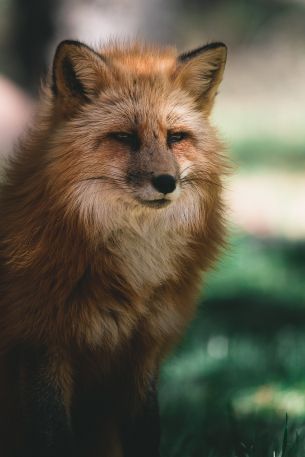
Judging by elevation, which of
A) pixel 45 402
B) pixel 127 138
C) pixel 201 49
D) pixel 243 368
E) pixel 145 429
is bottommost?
pixel 243 368

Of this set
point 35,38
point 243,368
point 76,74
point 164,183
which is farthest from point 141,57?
point 35,38

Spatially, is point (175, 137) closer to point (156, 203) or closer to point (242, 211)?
point (156, 203)

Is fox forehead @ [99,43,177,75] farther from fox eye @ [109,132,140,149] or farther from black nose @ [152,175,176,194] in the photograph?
black nose @ [152,175,176,194]

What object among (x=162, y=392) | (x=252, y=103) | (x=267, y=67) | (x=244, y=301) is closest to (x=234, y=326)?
(x=244, y=301)

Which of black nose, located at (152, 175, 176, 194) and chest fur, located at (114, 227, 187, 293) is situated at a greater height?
black nose, located at (152, 175, 176, 194)

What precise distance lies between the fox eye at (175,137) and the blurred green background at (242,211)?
37 centimetres

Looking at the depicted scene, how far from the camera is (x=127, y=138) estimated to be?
3.93m

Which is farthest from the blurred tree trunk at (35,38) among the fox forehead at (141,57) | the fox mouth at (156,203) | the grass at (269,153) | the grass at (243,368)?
the fox mouth at (156,203)

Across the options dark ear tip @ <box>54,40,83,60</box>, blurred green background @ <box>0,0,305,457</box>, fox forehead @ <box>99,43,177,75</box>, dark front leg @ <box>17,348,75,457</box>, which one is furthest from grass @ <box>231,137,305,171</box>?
dark front leg @ <box>17,348,75,457</box>

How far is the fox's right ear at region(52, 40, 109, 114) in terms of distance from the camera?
3879mm

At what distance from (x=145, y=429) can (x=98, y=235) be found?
1036mm

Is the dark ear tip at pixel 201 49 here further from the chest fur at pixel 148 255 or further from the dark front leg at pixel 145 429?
the dark front leg at pixel 145 429

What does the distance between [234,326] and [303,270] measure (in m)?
1.18

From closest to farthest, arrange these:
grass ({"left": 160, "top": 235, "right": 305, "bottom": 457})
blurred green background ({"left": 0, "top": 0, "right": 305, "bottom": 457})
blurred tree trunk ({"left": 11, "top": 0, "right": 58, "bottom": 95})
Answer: grass ({"left": 160, "top": 235, "right": 305, "bottom": 457}), blurred green background ({"left": 0, "top": 0, "right": 305, "bottom": 457}), blurred tree trunk ({"left": 11, "top": 0, "right": 58, "bottom": 95})
